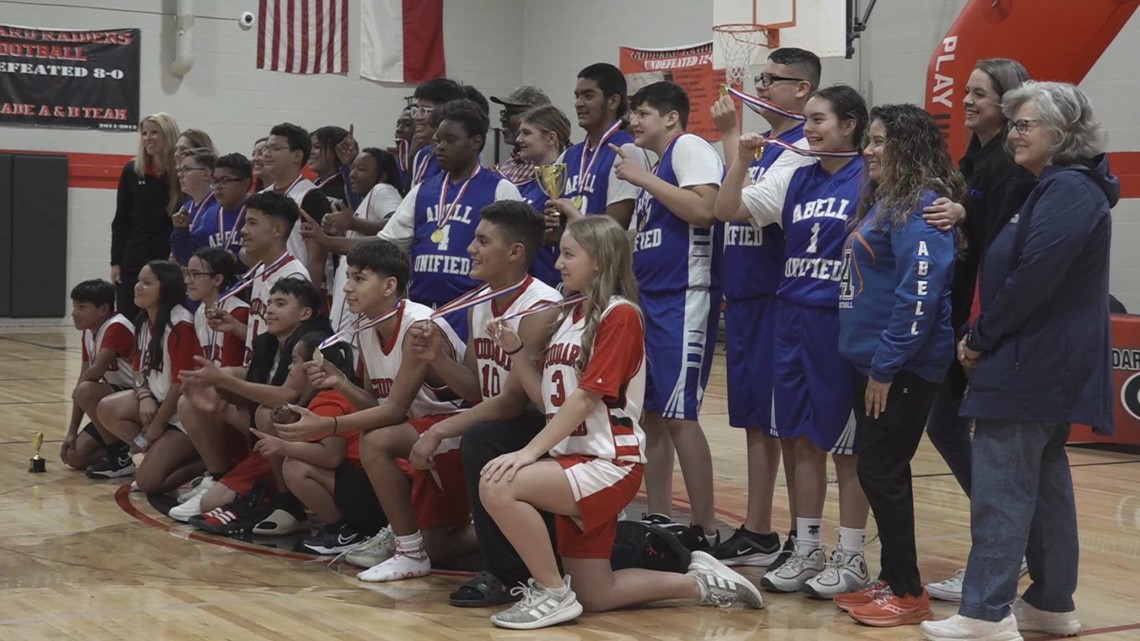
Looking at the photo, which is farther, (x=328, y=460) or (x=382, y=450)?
(x=328, y=460)

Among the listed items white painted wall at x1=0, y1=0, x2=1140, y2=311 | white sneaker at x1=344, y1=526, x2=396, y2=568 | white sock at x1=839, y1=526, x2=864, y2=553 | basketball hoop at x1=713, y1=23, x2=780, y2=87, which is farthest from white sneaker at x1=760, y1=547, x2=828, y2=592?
white painted wall at x1=0, y1=0, x2=1140, y2=311

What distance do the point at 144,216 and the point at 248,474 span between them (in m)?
2.72

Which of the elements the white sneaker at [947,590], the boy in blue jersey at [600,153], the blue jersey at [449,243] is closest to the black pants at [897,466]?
the white sneaker at [947,590]

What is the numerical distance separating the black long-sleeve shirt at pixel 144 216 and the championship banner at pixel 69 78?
7683 millimetres

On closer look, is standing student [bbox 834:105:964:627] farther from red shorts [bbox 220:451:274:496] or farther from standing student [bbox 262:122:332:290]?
standing student [bbox 262:122:332:290]

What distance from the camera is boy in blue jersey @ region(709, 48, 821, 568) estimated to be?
452 cm

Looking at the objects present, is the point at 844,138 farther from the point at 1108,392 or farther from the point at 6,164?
the point at 6,164

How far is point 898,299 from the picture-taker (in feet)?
12.1

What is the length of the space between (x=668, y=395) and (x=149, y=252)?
4.00 meters

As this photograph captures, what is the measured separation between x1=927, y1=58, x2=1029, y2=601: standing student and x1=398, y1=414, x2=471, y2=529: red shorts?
5.17 feet

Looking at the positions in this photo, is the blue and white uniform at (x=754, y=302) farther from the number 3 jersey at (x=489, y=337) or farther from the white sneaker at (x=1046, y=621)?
the white sneaker at (x=1046, y=621)

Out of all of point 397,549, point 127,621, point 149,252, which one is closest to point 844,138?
point 397,549

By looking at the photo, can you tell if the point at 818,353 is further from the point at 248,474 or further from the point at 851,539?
the point at 248,474

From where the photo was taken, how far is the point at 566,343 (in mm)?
3967
